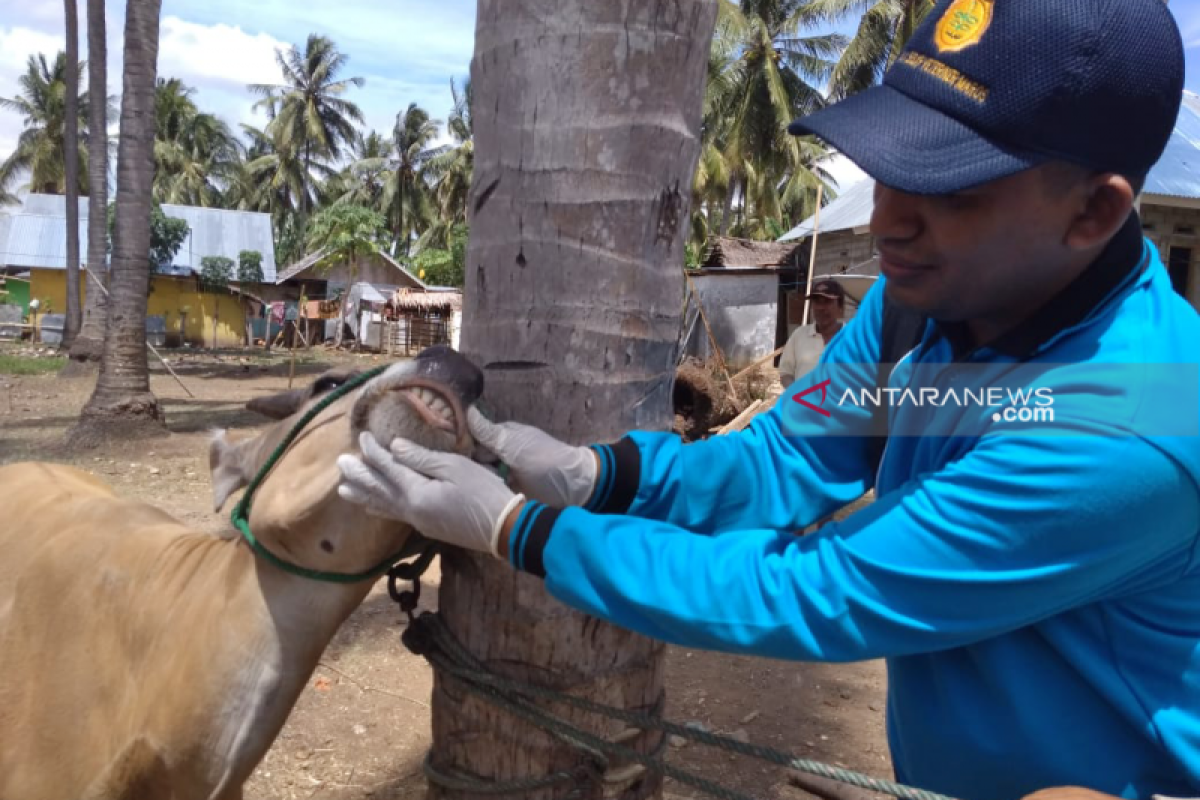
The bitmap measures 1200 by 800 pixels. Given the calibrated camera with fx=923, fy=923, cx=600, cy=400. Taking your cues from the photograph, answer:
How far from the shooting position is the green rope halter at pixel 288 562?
1974 millimetres

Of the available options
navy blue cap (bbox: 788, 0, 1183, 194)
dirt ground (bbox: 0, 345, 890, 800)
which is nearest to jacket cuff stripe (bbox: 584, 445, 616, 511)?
navy blue cap (bbox: 788, 0, 1183, 194)

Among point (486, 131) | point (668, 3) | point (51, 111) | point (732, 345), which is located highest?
point (51, 111)

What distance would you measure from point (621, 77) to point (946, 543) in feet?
3.43

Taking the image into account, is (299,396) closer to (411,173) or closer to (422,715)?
(422,715)

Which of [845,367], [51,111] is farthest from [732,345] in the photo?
[51,111]

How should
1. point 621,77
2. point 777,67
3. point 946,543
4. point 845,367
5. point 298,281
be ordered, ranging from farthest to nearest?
point 298,281 → point 777,67 → point 845,367 → point 621,77 → point 946,543

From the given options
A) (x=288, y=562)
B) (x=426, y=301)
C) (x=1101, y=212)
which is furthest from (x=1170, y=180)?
(x=426, y=301)

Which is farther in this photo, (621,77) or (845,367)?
(845,367)

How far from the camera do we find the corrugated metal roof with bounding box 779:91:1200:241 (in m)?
11.3

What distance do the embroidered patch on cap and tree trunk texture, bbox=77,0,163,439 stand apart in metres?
10.5

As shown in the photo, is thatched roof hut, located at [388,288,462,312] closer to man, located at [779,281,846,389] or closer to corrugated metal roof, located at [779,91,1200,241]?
corrugated metal roof, located at [779,91,1200,241]

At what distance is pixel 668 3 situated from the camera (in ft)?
5.81

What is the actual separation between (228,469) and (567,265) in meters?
1.06

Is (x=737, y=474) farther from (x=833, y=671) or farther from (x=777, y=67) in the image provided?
(x=777, y=67)
